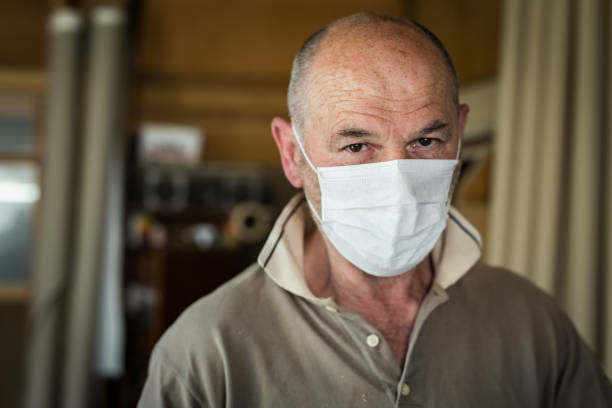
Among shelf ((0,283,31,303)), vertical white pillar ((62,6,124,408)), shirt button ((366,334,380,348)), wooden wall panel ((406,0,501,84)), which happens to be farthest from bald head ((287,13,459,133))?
shelf ((0,283,31,303))

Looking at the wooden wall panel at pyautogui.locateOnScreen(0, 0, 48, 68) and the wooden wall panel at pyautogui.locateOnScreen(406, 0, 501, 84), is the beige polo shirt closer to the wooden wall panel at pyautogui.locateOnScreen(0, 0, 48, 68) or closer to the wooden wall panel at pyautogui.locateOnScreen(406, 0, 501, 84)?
the wooden wall panel at pyautogui.locateOnScreen(406, 0, 501, 84)

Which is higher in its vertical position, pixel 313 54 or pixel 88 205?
pixel 313 54

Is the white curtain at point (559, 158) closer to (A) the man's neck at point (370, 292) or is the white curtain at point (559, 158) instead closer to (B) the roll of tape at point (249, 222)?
(A) the man's neck at point (370, 292)

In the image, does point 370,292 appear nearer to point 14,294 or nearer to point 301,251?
point 301,251

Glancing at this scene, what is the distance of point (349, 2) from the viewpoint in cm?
332

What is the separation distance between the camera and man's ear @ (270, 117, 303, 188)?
901mm

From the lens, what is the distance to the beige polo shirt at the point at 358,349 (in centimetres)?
79

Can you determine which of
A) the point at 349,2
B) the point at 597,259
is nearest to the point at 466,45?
the point at 349,2

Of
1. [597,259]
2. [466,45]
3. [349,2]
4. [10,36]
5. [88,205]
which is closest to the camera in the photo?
[597,259]

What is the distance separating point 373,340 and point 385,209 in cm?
21

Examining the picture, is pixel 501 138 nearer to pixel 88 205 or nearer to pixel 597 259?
pixel 597 259

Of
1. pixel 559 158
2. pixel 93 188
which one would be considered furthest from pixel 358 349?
pixel 93 188

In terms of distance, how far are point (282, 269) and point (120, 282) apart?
89.3 inches

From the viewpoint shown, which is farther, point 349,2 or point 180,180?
point 349,2
